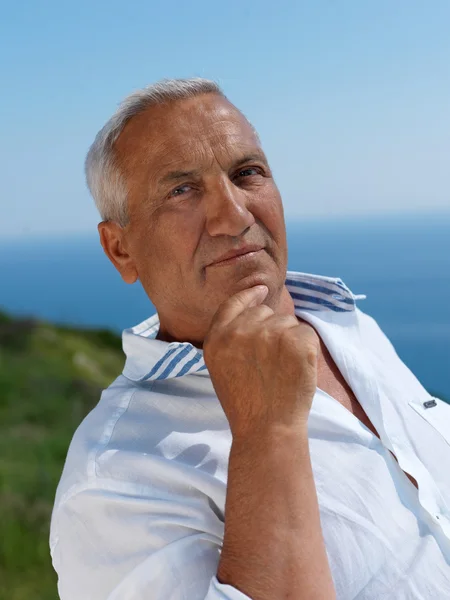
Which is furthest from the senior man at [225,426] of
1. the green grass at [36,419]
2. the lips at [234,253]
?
the green grass at [36,419]

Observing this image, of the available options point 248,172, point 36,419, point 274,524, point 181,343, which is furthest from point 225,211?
point 36,419

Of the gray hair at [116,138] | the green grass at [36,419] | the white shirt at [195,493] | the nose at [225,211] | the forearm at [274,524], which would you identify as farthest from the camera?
the green grass at [36,419]

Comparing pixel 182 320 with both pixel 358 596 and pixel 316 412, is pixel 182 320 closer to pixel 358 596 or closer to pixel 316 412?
pixel 316 412

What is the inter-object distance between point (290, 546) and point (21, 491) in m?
3.30

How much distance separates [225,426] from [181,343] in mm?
225

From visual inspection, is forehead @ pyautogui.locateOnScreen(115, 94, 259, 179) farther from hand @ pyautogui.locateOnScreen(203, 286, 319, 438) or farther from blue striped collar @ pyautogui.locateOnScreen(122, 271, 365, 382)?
hand @ pyautogui.locateOnScreen(203, 286, 319, 438)

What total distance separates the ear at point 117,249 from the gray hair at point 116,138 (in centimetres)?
3

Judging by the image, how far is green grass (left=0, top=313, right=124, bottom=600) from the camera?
12.8ft

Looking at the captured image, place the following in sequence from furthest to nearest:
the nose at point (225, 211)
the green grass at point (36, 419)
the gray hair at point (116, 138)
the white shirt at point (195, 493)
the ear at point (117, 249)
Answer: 1. the green grass at point (36, 419)
2. the ear at point (117, 249)
3. the gray hair at point (116, 138)
4. the nose at point (225, 211)
5. the white shirt at point (195, 493)

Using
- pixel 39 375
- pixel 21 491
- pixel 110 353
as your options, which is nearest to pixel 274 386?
pixel 21 491

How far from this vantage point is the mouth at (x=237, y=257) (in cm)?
179

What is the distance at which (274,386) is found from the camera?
137cm

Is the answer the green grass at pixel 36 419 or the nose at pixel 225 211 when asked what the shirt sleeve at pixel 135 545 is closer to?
the nose at pixel 225 211

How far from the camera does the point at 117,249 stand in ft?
6.82
